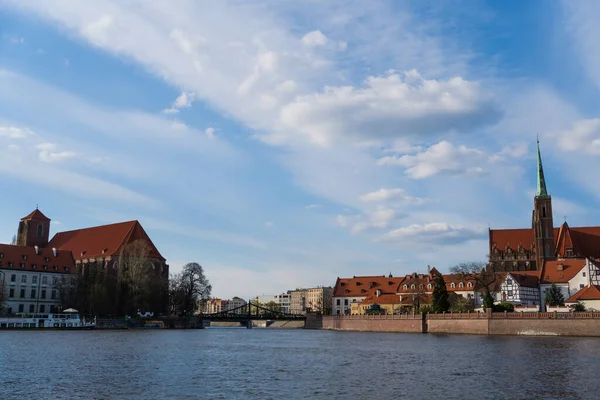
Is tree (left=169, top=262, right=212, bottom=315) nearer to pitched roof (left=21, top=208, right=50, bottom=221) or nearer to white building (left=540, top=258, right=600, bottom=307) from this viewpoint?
pitched roof (left=21, top=208, right=50, bottom=221)

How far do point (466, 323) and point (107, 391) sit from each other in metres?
66.1

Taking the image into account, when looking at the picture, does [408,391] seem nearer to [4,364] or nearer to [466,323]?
[4,364]

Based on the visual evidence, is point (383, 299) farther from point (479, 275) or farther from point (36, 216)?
point (36, 216)

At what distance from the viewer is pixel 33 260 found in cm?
12675

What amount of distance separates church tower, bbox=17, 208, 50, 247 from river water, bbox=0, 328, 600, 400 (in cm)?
9921

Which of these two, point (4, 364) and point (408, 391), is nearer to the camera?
point (408, 391)

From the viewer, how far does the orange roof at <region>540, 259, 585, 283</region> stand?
362 feet

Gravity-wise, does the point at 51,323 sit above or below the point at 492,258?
below

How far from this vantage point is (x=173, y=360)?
47250 millimetres

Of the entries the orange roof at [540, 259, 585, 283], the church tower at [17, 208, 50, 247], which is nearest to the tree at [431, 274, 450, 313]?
the orange roof at [540, 259, 585, 283]

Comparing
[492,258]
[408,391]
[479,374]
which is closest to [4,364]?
[408,391]

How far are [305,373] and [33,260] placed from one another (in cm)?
10317

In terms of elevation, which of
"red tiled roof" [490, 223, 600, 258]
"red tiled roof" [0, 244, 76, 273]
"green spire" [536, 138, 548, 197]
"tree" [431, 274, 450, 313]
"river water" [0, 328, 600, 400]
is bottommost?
"river water" [0, 328, 600, 400]

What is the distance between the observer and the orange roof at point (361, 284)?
148 meters
